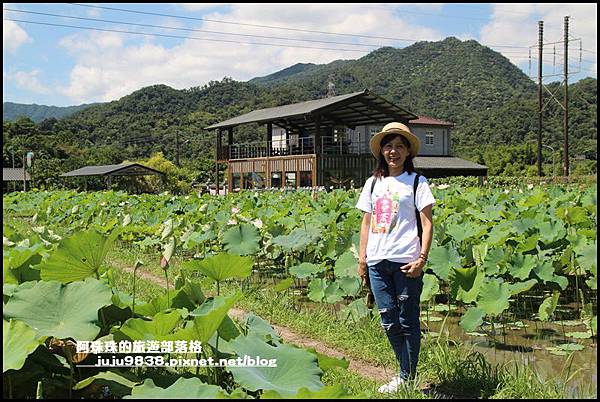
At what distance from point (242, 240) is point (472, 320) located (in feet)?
8.92

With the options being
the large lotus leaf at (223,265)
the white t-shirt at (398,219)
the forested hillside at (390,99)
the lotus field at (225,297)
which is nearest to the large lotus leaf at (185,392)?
the lotus field at (225,297)

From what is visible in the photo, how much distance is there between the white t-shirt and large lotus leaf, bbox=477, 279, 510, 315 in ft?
3.00

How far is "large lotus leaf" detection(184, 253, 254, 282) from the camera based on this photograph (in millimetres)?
3010

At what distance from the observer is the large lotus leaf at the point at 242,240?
18.2 feet

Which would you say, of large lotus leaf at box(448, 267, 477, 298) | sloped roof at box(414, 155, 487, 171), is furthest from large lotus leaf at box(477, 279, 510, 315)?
sloped roof at box(414, 155, 487, 171)

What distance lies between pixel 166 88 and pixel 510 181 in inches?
2265

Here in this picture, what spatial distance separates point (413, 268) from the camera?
2.78 m

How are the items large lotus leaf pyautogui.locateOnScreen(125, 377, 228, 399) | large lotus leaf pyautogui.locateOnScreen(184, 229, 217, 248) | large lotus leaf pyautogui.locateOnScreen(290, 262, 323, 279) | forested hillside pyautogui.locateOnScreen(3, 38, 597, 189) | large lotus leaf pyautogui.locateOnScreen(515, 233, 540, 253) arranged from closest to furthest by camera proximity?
1. large lotus leaf pyautogui.locateOnScreen(125, 377, 228, 399)
2. large lotus leaf pyautogui.locateOnScreen(515, 233, 540, 253)
3. large lotus leaf pyautogui.locateOnScreen(290, 262, 323, 279)
4. large lotus leaf pyautogui.locateOnScreen(184, 229, 217, 248)
5. forested hillside pyautogui.locateOnScreen(3, 38, 597, 189)

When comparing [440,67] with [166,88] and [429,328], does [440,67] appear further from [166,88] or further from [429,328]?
[429,328]

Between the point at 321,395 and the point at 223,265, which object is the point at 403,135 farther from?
the point at 321,395

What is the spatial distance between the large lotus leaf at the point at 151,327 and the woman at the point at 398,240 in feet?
3.56

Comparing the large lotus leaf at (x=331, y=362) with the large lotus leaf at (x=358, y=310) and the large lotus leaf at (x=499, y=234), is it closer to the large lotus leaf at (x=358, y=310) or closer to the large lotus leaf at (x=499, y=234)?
the large lotus leaf at (x=358, y=310)

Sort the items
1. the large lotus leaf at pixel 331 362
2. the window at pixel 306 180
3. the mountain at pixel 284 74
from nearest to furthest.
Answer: the large lotus leaf at pixel 331 362 → the window at pixel 306 180 → the mountain at pixel 284 74

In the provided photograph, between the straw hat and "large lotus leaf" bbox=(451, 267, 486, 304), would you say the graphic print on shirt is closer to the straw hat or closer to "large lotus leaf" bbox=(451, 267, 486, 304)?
the straw hat
